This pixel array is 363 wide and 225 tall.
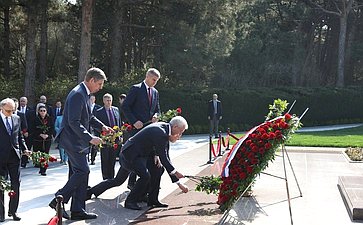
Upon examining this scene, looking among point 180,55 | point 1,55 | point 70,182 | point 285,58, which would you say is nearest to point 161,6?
point 180,55

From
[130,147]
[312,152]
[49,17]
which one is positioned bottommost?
[312,152]

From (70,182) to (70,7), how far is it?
2349 cm

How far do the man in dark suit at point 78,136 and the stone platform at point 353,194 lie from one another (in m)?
3.80

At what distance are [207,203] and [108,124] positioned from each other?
2986 mm

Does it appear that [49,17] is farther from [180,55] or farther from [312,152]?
[312,152]

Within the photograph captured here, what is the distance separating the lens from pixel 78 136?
7.14m

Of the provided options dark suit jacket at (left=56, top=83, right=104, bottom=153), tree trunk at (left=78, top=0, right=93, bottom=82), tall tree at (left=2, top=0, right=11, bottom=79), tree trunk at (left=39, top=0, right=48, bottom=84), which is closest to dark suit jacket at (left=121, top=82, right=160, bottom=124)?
dark suit jacket at (left=56, top=83, right=104, bottom=153)

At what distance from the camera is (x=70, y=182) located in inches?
283

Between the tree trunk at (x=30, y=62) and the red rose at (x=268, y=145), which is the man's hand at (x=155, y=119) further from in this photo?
A: the tree trunk at (x=30, y=62)

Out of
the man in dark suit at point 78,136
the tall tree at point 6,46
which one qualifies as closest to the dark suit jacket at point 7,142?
the man in dark suit at point 78,136

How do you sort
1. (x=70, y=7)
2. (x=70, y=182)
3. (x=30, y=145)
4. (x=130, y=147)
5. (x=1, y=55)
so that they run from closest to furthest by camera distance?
(x=70, y=182), (x=130, y=147), (x=30, y=145), (x=70, y=7), (x=1, y=55)

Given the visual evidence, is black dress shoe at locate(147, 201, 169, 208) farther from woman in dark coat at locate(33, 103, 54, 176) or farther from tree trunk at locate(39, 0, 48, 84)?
tree trunk at locate(39, 0, 48, 84)

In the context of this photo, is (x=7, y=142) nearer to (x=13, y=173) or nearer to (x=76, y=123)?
(x=13, y=173)

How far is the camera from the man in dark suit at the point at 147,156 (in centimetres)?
750
